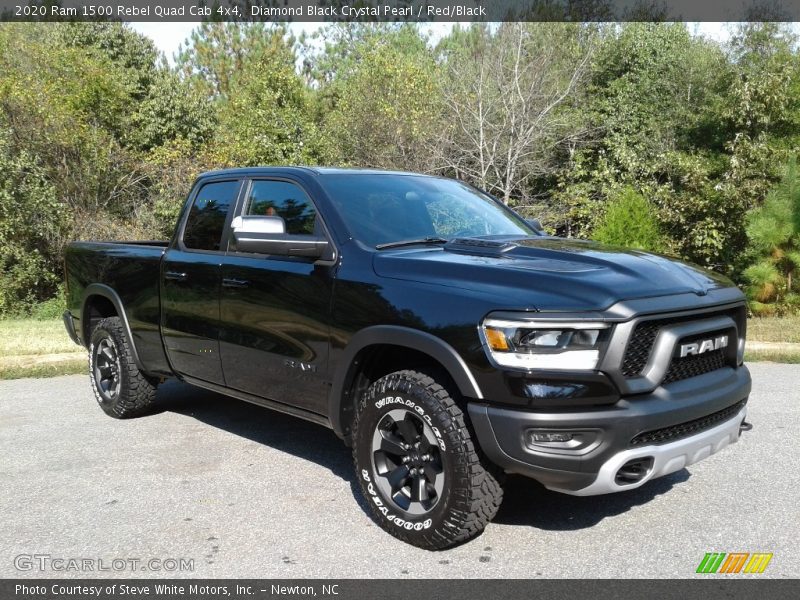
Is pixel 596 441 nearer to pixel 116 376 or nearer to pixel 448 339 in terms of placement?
pixel 448 339

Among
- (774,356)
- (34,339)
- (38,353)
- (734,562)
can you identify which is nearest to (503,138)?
(774,356)

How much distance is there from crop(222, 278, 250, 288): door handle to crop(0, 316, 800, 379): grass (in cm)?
456

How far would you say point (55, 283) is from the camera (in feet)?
58.1

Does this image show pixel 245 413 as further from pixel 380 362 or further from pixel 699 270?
pixel 699 270

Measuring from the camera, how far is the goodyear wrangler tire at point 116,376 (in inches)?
242

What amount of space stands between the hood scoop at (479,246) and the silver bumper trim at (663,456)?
4.08ft

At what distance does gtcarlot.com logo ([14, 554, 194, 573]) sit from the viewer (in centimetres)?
358

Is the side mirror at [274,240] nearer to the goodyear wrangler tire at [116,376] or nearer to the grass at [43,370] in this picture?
the goodyear wrangler tire at [116,376]

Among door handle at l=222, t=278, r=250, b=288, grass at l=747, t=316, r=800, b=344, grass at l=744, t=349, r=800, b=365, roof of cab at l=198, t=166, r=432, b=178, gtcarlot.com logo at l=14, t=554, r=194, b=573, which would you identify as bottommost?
grass at l=747, t=316, r=800, b=344

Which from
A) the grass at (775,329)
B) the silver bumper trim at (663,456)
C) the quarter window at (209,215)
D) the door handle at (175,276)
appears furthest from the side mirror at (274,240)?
the grass at (775,329)

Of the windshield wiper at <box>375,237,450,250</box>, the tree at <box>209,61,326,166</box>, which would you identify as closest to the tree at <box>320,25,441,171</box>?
the tree at <box>209,61,326,166</box>

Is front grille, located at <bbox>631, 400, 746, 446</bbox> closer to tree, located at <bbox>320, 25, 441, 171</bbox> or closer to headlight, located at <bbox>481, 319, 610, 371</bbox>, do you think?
headlight, located at <bbox>481, 319, 610, 371</bbox>

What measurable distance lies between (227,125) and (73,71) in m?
7.97

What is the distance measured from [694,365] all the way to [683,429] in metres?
0.34
